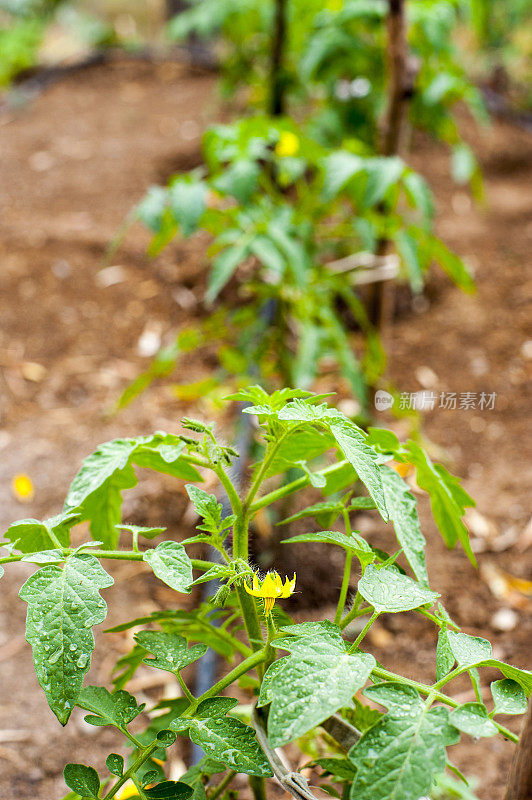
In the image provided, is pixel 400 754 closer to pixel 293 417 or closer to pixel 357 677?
pixel 357 677

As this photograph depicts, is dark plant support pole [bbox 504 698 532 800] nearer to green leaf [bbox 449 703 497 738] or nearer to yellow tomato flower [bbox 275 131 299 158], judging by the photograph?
green leaf [bbox 449 703 497 738]

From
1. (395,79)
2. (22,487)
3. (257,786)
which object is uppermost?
(395,79)

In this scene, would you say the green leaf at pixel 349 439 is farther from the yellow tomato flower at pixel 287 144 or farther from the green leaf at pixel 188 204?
the yellow tomato flower at pixel 287 144

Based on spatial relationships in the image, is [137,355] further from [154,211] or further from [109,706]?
[109,706]

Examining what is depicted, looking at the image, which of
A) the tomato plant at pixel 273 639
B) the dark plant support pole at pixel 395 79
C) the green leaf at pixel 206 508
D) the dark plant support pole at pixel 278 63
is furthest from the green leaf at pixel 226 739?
the dark plant support pole at pixel 278 63

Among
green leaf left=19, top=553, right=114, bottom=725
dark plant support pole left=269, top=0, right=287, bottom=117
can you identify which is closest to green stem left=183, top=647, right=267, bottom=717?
green leaf left=19, top=553, right=114, bottom=725

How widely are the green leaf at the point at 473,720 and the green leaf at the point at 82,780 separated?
251 mm

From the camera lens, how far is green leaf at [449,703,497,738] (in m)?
0.39

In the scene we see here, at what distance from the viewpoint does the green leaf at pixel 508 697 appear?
0.44 meters

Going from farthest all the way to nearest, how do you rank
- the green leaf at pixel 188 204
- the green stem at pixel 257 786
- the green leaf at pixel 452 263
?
the green leaf at pixel 452 263
the green leaf at pixel 188 204
the green stem at pixel 257 786

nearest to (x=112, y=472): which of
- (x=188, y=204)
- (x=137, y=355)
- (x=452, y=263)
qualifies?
(x=188, y=204)

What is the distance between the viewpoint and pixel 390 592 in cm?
45

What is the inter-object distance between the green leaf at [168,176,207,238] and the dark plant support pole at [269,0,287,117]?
0.76 meters

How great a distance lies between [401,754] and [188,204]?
0.89 m
